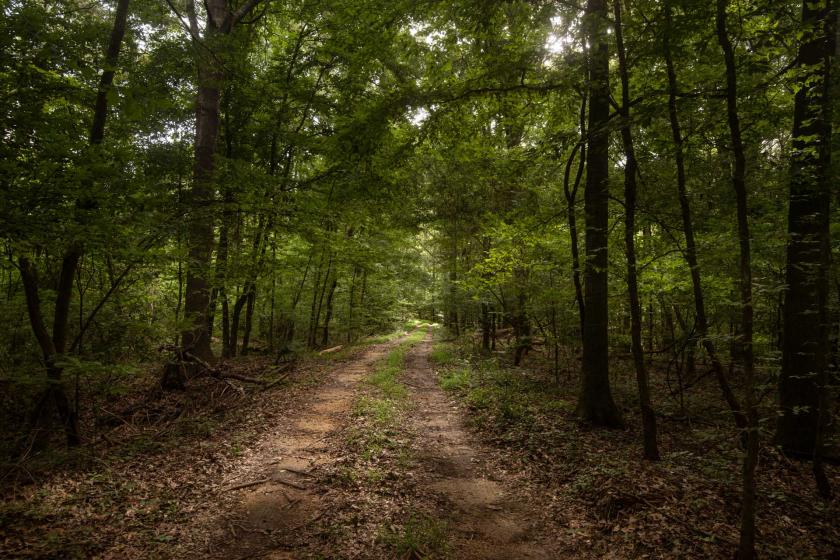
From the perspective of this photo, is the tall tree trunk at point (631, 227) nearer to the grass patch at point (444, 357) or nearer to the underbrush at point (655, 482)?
the underbrush at point (655, 482)

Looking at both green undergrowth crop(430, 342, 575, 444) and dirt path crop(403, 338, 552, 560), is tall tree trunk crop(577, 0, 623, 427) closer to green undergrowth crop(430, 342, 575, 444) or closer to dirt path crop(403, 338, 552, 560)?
green undergrowth crop(430, 342, 575, 444)

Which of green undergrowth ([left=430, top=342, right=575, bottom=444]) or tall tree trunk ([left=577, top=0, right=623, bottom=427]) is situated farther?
green undergrowth ([left=430, top=342, right=575, bottom=444])

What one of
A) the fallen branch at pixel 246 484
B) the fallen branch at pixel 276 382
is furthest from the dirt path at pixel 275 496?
the fallen branch at pixel 276 382

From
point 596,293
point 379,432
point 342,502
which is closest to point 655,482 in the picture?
point 596,293

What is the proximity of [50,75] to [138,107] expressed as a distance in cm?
231

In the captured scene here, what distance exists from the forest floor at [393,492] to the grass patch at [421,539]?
0.02 m

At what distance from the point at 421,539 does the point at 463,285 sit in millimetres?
9435

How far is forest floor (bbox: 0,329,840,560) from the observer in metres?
4.43

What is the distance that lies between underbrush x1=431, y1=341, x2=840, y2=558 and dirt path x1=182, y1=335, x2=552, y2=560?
65cm

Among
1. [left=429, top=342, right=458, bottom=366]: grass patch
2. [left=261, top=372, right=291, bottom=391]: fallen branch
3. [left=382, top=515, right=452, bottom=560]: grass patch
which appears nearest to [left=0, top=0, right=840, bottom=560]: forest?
[left=382, top=515, right=452, bottom=560]: grass patch

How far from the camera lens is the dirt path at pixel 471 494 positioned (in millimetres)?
4590

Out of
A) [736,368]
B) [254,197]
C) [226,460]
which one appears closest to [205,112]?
[254,197]

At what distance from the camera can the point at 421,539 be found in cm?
457

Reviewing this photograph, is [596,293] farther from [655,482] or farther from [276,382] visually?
[276,382]
